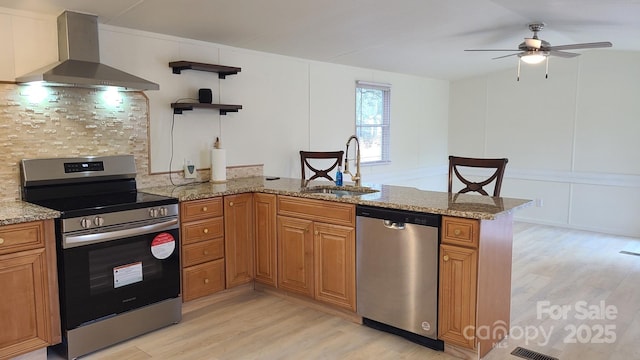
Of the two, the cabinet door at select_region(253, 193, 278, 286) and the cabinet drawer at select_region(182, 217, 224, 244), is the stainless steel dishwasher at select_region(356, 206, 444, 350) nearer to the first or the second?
the cabinet door at select_region(253, 193, 278, 286)

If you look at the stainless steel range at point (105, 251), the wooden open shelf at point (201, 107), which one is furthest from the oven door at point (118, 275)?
the wooden open shelf at point (201, 107)

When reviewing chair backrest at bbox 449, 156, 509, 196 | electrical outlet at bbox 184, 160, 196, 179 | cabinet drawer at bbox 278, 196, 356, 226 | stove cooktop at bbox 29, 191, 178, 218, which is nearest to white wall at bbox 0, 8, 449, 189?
electrical outlet at bbox 184, 160, 196, 179

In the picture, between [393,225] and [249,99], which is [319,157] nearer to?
[249,99]

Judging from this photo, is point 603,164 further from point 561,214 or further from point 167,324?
point 167,324

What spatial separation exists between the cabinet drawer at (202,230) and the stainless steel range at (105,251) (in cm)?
13

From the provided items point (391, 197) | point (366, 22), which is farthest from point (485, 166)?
point (366, 22)

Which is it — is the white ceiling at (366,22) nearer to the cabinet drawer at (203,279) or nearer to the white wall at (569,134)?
the white wall at (569,134)

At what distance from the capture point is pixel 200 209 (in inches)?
137

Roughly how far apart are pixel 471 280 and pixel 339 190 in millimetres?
1417

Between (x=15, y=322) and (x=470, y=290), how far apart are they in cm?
252

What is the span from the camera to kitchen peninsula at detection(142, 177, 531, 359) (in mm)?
2725

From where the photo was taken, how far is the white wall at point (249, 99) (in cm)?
356

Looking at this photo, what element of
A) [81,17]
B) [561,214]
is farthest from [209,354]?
[561,214]

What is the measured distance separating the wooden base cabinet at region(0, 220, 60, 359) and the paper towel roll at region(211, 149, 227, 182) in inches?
64.3
